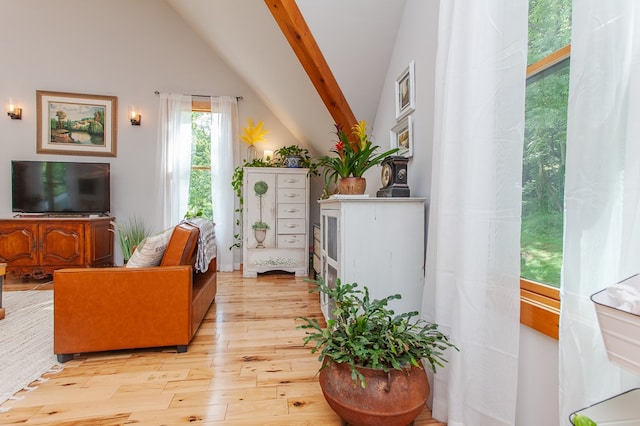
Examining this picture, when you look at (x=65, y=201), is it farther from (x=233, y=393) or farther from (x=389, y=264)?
(x=389, y=264)

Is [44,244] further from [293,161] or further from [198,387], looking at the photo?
[198,387]

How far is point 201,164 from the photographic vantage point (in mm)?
4246

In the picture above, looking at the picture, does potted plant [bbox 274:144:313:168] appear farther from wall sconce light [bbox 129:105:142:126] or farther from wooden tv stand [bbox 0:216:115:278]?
wooden tv stand [bbox 0:216:115:278]

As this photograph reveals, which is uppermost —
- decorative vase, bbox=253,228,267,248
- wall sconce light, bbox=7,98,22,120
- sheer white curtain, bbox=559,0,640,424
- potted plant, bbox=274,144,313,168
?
wall sconce light, bbox=7,98,22,120

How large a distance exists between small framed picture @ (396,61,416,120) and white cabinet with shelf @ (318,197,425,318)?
682 millimetres

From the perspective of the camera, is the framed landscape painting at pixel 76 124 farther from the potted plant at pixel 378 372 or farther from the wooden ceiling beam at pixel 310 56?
the potted plant at pixel 378 372

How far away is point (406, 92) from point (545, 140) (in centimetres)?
111

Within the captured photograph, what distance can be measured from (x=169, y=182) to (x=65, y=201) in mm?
1192

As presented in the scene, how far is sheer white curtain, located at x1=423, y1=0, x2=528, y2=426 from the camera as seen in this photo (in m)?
0.98

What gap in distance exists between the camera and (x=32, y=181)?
11.7 feet

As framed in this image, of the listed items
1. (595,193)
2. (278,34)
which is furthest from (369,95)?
(595,193)

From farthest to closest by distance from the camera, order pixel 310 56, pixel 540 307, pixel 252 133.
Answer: pixel 252 133
pixel 310 56
pixel 540 307

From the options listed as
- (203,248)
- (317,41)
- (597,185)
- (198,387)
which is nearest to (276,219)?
(203,248)

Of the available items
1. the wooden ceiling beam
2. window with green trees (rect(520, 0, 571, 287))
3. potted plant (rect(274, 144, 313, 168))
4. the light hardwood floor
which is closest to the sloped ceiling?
the wooden ceiling beam
